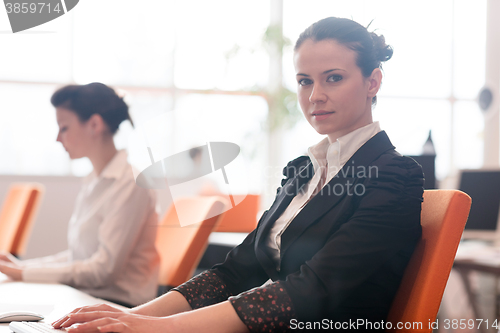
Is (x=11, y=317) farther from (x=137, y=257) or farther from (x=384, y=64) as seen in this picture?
(x=384, y=64)

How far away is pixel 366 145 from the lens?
3.17 ft

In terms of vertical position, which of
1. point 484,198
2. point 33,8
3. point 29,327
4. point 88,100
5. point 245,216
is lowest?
point 245,216

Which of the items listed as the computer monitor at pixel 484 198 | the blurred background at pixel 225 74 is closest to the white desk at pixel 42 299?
the computer monitor at pixel 484 198

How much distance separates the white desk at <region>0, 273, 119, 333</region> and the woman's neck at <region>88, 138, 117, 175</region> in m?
0.55

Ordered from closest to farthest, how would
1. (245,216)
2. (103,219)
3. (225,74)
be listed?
(103,219) → (245,216) → (225,74)

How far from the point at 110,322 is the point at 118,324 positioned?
0.08ft

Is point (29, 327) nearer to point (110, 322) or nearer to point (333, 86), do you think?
point (110, 322)

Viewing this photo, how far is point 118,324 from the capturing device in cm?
77

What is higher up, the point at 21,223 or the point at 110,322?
the point at 110,322

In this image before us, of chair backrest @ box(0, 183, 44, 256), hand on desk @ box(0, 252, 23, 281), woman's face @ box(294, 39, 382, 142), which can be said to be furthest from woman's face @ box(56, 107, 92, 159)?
woman's face @ box(294, 39, 382, 142)

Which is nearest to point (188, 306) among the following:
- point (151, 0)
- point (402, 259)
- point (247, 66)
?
point (402, 259)

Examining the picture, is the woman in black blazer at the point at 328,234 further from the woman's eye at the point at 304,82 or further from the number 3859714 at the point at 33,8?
the number 3859714 at the point at 33,8

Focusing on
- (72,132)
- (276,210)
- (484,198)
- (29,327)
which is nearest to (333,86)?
(276,210)

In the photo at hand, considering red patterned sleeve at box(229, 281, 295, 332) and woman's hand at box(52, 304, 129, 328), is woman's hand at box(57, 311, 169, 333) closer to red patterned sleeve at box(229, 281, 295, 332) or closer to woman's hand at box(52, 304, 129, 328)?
woman's hand at box(52, 304, 129, 328)
